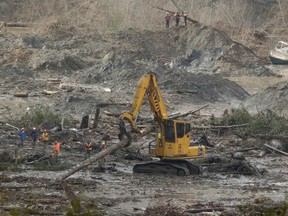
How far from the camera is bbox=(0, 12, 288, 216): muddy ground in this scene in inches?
738

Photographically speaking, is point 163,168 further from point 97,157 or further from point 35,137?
point 35,137

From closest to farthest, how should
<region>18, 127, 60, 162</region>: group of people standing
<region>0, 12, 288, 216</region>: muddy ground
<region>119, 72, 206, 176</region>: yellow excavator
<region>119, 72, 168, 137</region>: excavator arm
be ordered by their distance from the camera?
A: <region>0, 12, 288, 216</region>: muddy ground
<region>119, 72, 168, 137</region>: excavator arm
<region>119, 72, 206, 176</region>: yellow excavator
<region>18, 127, 60, 162</region>: group of people standing

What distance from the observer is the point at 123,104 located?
27875 mm

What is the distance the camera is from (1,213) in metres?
15.1

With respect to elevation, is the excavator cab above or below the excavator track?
above

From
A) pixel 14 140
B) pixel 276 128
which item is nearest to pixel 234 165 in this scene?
pixel 276 128

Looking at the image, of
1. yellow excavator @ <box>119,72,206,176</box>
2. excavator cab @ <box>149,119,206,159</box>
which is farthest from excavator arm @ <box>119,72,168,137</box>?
excavator cab @ <box>149,119,206,159</box>

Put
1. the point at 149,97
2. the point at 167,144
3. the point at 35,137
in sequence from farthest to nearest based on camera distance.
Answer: the point at 35,137
the point at 167,144
the point at 149,97

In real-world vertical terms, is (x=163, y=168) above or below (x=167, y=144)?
below

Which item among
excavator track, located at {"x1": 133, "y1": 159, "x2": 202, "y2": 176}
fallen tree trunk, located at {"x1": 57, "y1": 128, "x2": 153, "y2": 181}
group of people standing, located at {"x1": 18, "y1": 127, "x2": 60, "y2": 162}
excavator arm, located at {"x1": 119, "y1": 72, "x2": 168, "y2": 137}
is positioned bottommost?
excavator track, located at {"x1": 133, "y1": 159, "x2": 202, "y2": 176}

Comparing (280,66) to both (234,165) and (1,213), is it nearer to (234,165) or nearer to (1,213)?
(234,165)

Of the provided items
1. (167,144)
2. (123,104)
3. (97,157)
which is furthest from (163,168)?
(123,104)

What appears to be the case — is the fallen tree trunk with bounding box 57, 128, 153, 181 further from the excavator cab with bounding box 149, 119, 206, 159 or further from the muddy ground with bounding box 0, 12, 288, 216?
the excavator cab with bounding box 149, 119, 206, 159

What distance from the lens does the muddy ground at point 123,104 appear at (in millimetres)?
18734
